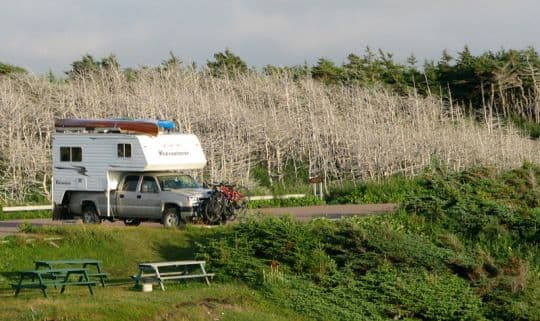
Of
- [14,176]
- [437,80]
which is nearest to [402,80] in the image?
[437,80]

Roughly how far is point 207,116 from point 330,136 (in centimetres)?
473

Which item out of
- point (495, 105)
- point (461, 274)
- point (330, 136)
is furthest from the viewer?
point (495, 105)

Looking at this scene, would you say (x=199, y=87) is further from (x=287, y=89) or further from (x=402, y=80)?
(x=402, y=80)

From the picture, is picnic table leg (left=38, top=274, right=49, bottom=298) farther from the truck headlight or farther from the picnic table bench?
the truck headlight

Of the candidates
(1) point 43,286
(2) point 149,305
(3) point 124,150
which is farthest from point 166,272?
(3) point 124,150

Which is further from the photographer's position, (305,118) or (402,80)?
(402,80)

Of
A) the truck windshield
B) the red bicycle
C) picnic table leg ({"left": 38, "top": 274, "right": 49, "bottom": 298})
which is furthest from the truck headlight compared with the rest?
picnic table leg ({"left": 38, "top": 274, "right": 49, "bottom": 298})

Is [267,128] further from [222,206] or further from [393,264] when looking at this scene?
[393,264]

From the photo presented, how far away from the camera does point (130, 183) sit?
30562mm

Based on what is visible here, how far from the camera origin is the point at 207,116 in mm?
44188

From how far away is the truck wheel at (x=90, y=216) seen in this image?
31.0 metres

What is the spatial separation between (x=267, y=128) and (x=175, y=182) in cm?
1427

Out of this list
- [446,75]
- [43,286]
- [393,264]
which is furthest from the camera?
[446,75]

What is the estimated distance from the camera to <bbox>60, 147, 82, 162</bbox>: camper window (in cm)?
3130
